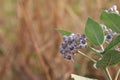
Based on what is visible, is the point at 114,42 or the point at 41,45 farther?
the point at 41,45

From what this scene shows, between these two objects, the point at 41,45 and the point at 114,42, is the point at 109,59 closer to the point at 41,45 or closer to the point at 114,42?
the point at 114,42

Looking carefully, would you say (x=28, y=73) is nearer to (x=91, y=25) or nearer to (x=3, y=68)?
(x=3, y=68)

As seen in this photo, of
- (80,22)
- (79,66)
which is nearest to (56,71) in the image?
(79,66)

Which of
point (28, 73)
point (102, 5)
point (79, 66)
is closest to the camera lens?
point (102, 5)

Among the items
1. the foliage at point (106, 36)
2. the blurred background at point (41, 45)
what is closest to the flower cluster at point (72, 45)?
the foliage at point (106, 36)

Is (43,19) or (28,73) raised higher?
(43,19)

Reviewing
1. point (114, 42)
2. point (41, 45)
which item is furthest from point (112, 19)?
point (41, 45)

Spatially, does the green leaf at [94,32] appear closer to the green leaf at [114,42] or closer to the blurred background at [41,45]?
the green leaf at [114,42]
